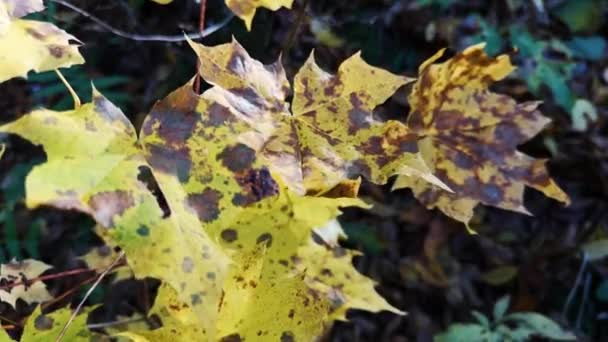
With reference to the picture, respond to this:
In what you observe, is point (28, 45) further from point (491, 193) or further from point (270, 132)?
point (491, 193)

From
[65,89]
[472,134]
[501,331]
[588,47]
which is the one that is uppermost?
[472,134]

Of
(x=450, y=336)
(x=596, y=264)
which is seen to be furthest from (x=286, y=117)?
(x=596, y=264)

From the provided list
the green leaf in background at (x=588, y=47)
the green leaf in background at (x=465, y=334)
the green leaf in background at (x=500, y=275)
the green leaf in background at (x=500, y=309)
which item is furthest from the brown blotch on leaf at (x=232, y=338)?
the green leaf in background at (x=588, y=47)

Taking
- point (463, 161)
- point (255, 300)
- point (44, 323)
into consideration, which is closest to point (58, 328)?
point (44, 323)

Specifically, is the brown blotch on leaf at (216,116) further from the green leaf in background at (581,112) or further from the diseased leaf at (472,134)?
the green leaf in background at (581,112)

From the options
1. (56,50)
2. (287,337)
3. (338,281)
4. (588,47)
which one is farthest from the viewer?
(588,47)

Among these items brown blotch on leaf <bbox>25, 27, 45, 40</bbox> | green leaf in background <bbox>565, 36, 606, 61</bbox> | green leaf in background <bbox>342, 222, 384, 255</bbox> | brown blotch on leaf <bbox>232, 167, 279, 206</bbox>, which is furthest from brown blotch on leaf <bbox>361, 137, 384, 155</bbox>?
green leaf in background <bbox>565, 36, 606, 61</bbox>
